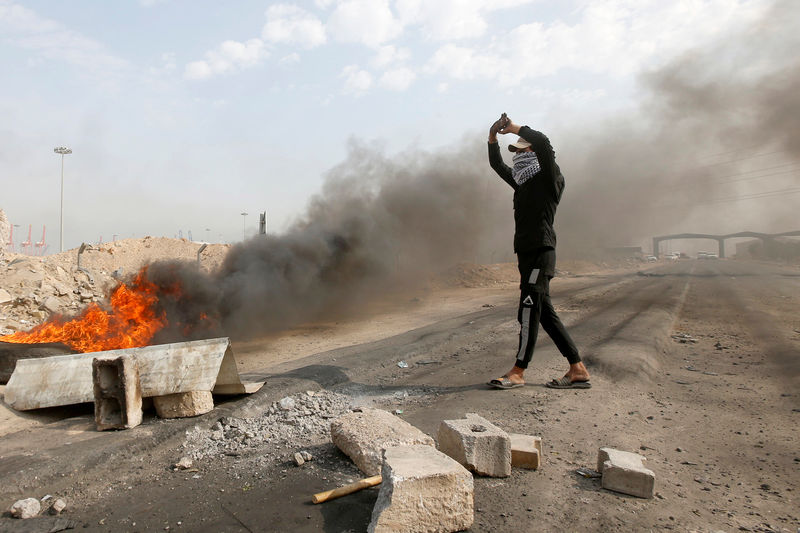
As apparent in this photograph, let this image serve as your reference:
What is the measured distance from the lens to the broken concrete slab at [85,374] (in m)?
3.44

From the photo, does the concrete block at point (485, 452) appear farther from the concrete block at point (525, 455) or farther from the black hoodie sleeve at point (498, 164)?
the black hoodie sleeve at point (498, 164)

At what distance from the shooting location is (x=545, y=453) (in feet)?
8.79

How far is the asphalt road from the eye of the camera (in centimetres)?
208

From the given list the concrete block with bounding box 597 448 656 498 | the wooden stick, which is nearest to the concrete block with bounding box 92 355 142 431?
the wooden stick

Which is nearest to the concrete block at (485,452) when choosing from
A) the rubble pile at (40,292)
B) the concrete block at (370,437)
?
the concrete block at (370,437)

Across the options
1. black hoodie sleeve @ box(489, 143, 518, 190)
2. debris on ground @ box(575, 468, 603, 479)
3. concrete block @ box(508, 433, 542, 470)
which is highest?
black hoodie sleeve @ box(489, 143, 518, 190)

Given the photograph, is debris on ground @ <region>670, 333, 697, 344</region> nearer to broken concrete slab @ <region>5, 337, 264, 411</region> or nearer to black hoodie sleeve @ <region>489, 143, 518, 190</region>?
black hoodie sleeve @ <region>489, 143, 518, 190</region>

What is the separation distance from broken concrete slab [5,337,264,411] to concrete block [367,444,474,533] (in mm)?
2095

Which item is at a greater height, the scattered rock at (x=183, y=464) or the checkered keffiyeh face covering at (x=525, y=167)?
the checkered keffiyeh face covering at (x=525, y=167)

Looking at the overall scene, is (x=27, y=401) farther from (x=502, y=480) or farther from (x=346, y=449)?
(x=502, y=480)

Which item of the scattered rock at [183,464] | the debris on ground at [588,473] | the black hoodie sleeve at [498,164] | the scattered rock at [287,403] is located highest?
the black hoodie sleeve at [498,164]

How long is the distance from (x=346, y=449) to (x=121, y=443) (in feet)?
4.86

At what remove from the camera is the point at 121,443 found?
2.92m

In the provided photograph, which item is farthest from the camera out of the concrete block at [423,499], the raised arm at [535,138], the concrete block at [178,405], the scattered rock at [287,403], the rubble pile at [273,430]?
the raised arm at [535,138]
